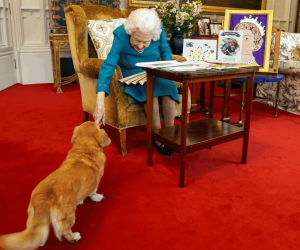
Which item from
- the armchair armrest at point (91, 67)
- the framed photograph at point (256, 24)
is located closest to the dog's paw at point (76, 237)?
the armchair armrest at point (91, 67)

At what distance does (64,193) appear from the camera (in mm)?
1161

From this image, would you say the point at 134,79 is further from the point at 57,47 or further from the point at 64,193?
the point at 57,47

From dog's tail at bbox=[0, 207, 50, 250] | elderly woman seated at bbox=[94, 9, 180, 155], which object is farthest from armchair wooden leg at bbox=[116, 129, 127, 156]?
dog's tail at bbox=[0, 207, 50, 250]

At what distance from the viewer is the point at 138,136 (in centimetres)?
263

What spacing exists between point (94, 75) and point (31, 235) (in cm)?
141

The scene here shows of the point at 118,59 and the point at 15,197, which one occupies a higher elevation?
the point at 118,59

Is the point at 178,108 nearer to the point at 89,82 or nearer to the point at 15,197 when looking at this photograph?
the point at 89,82

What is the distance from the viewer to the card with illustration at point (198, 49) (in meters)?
2.40

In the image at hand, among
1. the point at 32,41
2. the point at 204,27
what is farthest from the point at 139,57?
the point at 204,27

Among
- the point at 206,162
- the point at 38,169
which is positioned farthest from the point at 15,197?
the point at 206,162

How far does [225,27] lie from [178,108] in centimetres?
106

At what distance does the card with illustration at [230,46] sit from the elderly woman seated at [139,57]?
0.41 m

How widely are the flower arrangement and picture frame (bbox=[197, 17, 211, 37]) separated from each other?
7.93ft

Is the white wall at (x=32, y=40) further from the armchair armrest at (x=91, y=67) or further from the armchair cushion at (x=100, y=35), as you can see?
the armchair armrest at (x=91, y=67)
